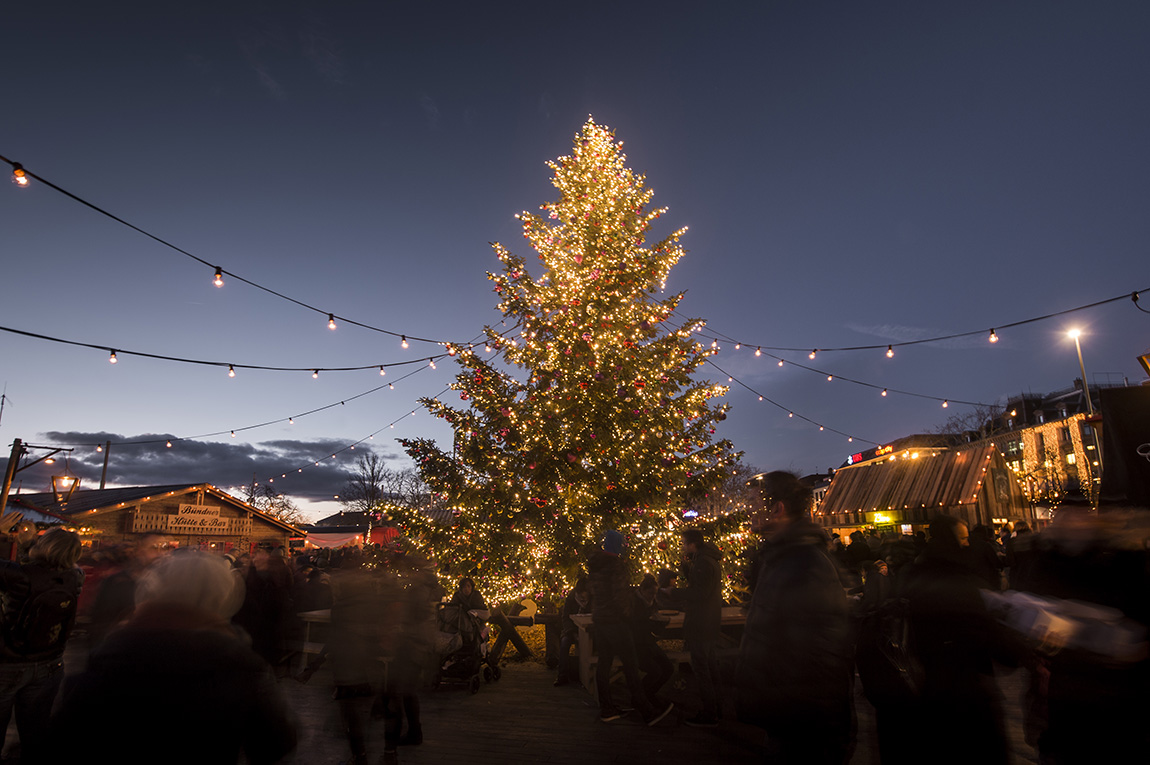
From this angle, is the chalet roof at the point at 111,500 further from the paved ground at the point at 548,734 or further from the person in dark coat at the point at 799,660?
the person in dark coat at the point at 799,660

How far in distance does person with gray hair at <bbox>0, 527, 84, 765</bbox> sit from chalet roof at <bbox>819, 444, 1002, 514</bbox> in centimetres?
1816

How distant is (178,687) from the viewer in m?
1.95

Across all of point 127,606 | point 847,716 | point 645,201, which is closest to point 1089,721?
point 847,716

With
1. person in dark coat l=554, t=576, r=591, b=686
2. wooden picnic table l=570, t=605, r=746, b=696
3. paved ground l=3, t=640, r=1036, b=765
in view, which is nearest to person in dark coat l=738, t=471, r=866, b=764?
paved ground l=3, t=640, r=1036, b=765

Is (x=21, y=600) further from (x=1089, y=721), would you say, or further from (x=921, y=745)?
(x=1089, y=721)

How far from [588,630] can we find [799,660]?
5.31 metres

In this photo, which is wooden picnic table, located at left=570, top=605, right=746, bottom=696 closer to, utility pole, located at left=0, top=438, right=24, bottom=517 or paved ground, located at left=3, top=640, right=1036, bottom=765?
paved ground, located at left=3, top=640, right=1036, bottom=765

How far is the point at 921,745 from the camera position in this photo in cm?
305

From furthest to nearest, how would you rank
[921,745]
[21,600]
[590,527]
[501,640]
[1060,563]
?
[590,527] → [501,640] → [21,600] → [1060,563] → [921,745]

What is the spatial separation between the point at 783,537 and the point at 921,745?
1.30 m

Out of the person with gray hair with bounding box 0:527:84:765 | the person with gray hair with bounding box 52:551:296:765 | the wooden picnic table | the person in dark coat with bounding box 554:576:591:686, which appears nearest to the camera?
the person with gray hair with bounding box 52:551:296:765

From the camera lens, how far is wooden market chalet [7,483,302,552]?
74.3ft

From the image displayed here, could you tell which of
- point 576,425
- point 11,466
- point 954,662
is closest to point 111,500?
point 11,466

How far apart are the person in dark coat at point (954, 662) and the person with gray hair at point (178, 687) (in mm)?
3119
